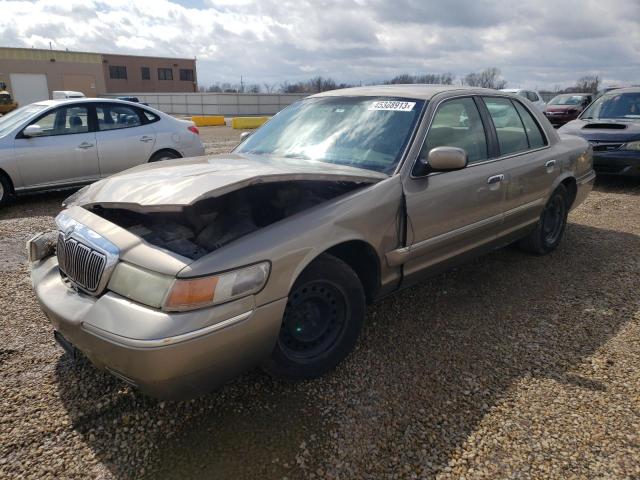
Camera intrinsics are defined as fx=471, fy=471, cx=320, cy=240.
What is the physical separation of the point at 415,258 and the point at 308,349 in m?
1.01

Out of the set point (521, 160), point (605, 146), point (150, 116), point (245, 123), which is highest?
point (521, 160)

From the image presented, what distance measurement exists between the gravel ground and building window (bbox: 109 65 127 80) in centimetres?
6531

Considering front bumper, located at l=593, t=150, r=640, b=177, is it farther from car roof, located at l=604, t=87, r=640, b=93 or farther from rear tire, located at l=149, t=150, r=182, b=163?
rear tire, located at l=149, t=150, r=182, b=163

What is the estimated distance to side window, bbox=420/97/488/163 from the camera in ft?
11.2

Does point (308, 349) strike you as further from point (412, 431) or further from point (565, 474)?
point (565, 474)

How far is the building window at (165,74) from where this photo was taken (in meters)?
64.0

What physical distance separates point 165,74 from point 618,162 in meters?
65.9

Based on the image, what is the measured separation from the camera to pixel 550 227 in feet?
16.3

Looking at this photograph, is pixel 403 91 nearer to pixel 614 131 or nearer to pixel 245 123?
pixel 614 131

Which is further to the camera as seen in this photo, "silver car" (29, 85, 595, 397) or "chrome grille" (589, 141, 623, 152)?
"chrome grille" (589, 141, 623, 152)

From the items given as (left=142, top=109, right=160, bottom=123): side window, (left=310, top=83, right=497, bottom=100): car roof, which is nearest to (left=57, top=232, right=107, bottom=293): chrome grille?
(left=310, top=83, right=497, bottom=100): car roof

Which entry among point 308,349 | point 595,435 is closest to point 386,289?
point 308,349

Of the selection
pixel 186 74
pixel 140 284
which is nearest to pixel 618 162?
pixel 140 284

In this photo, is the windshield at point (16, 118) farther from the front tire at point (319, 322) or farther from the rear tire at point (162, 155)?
the front tire at point (319, 322)
